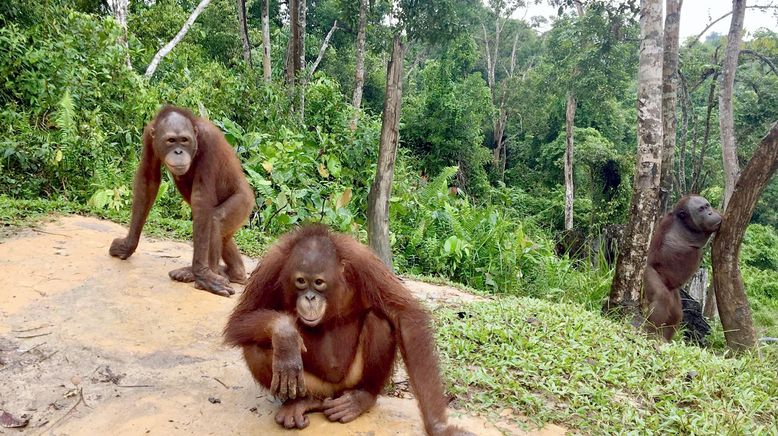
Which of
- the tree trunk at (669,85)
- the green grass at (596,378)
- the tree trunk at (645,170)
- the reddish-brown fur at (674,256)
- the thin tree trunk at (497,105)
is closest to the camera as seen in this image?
the green grass at (596,378)


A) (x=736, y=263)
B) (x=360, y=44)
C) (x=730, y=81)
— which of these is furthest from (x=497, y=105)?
(x=736, y=263)

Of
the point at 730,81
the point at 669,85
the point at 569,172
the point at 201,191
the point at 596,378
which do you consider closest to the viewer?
the point at 596,378

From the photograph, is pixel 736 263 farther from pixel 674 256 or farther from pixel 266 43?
pixel 266 43

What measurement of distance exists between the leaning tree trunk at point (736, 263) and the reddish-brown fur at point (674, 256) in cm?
85

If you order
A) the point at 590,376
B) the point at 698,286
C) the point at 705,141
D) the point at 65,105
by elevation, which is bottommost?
the point at 698,286

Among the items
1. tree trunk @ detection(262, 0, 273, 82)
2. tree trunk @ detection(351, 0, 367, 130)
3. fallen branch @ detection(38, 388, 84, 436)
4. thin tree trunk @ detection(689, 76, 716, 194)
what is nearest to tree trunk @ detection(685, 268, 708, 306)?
thin tree trunk @ detection(689, 76, 716, 194)

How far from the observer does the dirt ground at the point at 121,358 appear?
8.34 feet

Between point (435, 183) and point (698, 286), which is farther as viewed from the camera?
point (698, 286)

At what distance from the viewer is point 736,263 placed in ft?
17.7

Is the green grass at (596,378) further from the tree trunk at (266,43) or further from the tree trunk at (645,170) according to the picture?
the tree trunk at (266,43)

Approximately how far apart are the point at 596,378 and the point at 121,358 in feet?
8.67

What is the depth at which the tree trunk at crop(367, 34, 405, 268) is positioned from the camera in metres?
5.30

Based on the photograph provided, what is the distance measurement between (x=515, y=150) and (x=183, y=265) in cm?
2306

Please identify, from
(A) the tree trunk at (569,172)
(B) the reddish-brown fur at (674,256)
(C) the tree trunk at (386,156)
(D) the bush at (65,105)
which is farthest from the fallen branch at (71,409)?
(A) the tree trunk at (569,172)
